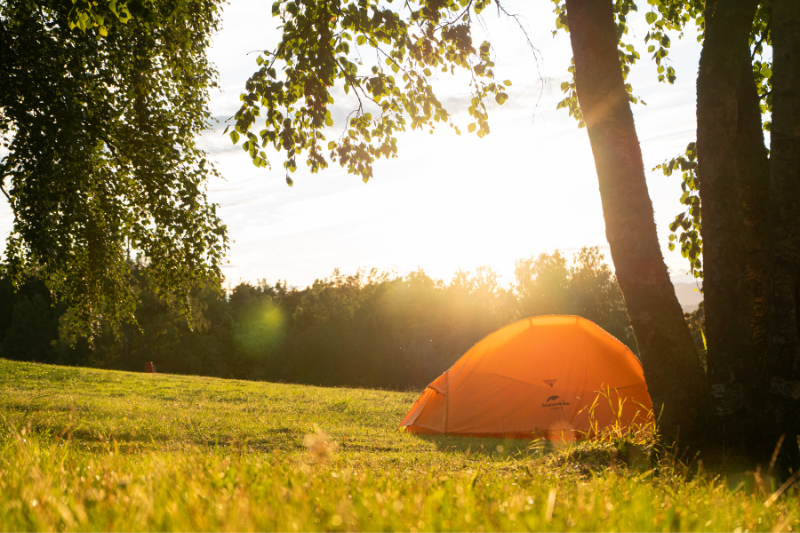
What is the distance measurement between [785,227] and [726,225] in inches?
17.9

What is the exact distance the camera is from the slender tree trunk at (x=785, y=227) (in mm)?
4180

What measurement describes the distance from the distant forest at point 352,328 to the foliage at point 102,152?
41898mm

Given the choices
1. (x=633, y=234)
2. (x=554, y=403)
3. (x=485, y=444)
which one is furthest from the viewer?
(x=554, y=403)

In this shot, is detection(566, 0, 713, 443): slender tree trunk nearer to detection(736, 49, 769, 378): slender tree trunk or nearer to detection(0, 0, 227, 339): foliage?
detection(736, 49, 769, 378): slender tree trunk

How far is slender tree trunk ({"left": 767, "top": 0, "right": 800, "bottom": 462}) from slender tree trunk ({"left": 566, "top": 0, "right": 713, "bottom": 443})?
1.94 ft

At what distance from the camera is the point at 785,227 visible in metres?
4.44

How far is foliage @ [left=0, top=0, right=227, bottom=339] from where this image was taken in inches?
346

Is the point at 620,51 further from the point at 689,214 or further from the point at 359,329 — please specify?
the point at 359,329

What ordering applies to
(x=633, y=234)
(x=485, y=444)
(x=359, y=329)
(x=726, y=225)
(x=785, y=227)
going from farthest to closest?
(x=359, y=329)
(x=485, y=444)
(x=633, y=234)
(x=726, y=225)
(x=785, y=227)

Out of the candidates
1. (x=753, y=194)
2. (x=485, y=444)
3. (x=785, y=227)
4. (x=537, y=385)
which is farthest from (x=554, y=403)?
(x=785, y=227)

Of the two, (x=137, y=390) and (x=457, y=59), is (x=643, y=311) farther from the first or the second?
(x=137, y=390)

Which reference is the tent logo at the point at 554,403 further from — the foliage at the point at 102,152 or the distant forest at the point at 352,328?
the distant forest at the point at 352,328

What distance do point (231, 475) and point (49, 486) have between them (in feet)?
2.78

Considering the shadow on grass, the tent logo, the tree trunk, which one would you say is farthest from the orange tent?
the tree trunk
